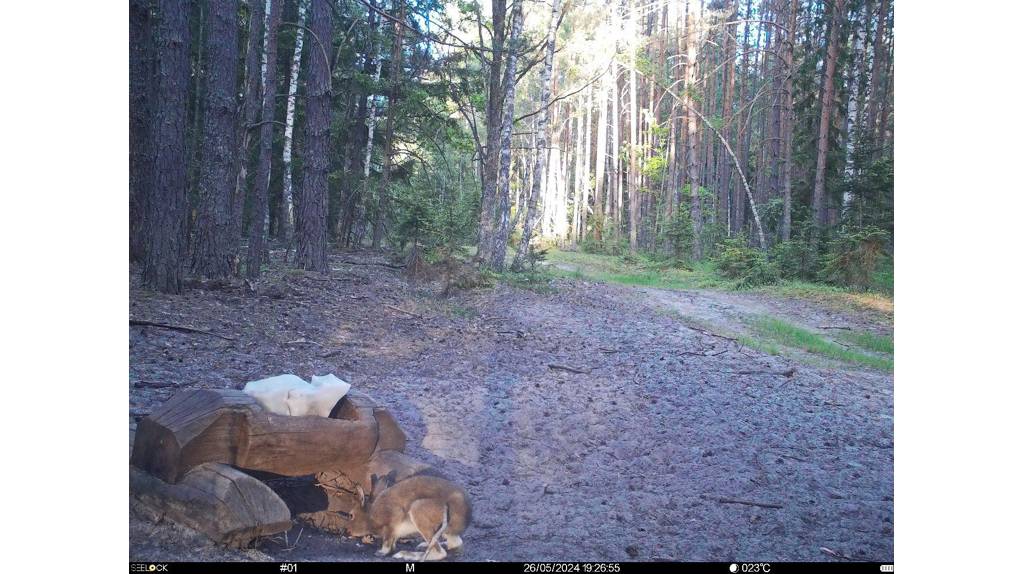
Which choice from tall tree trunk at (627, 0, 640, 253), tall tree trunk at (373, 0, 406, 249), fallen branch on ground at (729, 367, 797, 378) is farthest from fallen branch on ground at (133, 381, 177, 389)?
tall tree trunk at (373, 0, 406, 249)

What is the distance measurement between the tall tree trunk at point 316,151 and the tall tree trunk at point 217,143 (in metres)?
1.31

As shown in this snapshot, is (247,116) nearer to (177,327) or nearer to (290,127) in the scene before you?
(290,127)

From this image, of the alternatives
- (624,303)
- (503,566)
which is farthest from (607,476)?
(624,303)

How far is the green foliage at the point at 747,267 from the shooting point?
6.53 metres

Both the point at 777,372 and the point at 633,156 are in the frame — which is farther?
the point at 633,156

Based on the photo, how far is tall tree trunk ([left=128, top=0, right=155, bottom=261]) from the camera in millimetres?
4008

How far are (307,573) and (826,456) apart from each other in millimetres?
2317

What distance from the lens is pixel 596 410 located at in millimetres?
3301

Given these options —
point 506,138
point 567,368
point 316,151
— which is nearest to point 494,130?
point 506,138

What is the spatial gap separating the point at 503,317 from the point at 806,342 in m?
2.22

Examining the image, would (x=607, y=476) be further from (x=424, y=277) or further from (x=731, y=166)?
(x=731, y=166)

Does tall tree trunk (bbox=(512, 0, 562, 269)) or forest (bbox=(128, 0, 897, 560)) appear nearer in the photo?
forest (bbox=(128, 0, 897, 560))

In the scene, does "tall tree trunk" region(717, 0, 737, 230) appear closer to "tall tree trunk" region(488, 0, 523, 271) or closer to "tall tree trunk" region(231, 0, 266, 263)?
"tall tree trunk" region(488, 0, 523, 271)

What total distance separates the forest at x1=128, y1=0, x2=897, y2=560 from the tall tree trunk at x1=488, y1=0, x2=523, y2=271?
0.05 metres
